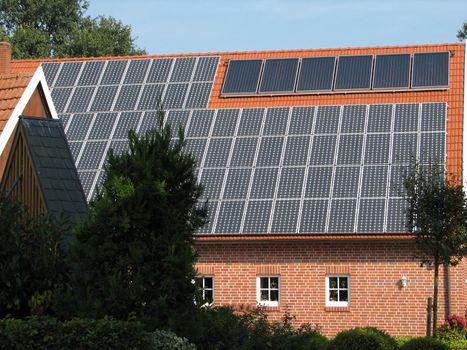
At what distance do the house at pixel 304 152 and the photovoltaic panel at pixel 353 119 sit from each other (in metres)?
0.04

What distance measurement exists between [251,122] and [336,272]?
20.2ft

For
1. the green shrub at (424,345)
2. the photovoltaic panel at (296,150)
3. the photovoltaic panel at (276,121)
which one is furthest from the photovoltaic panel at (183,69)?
the green shrub at (424,345)

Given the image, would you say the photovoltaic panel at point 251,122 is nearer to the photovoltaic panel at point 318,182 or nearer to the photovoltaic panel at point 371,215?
the photovoltaic panel at point 318,182

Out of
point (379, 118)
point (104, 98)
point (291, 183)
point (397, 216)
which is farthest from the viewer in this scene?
point (104, 98)

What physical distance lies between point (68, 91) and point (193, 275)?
22.5 m

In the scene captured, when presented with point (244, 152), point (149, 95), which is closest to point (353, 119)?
point (244, 152)

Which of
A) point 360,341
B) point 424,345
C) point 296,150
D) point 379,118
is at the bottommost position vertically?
point 360,341

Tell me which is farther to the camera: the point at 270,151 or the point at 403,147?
the point at 270,151

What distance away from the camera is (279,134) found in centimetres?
3269

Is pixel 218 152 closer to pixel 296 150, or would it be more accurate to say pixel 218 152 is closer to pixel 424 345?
pixel 296 150

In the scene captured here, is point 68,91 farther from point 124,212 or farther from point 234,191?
point 124,212

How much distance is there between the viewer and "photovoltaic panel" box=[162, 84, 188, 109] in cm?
3469

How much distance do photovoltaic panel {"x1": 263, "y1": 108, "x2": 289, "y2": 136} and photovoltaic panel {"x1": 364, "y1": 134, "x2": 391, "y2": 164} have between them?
8.92ft

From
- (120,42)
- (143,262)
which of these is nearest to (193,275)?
(143,262)
